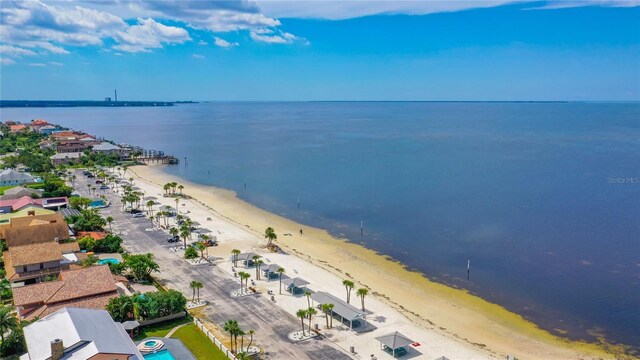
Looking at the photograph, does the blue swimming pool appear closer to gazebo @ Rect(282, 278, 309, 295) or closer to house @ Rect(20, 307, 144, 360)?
house @ Rect(20, 307, 144, 360)

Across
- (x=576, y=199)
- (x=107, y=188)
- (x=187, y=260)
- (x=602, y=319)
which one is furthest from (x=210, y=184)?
(x=602, y=319)

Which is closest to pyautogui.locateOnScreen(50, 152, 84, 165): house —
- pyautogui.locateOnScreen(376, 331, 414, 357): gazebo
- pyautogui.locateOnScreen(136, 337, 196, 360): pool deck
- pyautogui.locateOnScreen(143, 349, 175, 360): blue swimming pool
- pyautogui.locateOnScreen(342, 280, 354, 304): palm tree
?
pyautogui.locateOnScreen(342, 280, 354, 304): palm tree

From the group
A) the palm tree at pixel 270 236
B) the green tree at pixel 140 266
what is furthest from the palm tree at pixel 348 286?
the green tree at pixel 140 266

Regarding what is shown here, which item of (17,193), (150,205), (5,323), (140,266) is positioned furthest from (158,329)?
(17,193)

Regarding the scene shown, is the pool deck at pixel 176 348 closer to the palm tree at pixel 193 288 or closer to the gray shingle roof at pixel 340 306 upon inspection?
the palm tree at pixel 193 288

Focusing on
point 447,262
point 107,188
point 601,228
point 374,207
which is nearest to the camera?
point 447,262

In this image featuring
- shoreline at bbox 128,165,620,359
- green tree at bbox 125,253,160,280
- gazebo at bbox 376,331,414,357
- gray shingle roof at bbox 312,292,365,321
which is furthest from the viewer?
green tree at bbox 125,253,160,280

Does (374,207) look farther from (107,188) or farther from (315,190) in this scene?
(107,188)
